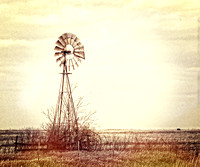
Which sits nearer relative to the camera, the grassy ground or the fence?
the grassy ground

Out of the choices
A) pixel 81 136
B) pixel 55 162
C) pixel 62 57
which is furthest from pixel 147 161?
pixel 62 57

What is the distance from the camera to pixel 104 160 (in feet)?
66.6

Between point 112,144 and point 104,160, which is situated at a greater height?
point 112,144

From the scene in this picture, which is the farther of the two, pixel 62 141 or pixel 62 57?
pixel 62 57

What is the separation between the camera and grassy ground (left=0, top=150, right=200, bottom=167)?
18891mm

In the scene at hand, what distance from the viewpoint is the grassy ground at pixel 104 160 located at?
18.9m

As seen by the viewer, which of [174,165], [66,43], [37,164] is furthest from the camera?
[66,43]

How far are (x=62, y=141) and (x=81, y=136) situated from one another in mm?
1271

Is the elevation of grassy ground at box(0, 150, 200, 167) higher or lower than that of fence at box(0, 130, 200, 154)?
lower

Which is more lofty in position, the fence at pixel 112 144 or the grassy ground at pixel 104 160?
the fence at pixel 112 144

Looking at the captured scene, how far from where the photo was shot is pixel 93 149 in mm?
25312

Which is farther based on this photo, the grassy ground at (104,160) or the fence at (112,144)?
the fence at (112,144)

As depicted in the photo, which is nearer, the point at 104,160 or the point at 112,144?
the point at 104,160

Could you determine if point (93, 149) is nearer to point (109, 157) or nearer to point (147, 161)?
point (109, 157)
